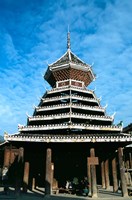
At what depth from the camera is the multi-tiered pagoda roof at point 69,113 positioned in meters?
17.5

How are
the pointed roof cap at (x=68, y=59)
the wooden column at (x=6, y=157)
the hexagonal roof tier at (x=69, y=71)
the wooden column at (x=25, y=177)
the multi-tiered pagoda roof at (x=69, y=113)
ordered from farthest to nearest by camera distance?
the wooden column at (x=6, y=157) → the pointed roof cap at (x=68, y=59) → the hexagonal roof tier at (x=69, y=71) → the wooden column at (x=25, y=177) → the multi-tiered pagoda roof at (x=69, y=113)

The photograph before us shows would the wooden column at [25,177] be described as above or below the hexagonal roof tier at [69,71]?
below

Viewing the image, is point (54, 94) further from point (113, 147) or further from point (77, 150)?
point (113, 147)

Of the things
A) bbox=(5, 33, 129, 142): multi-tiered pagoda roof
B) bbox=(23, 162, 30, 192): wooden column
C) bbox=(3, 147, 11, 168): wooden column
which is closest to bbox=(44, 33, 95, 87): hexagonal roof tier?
bbox=(5, 33, 129, 142): multi-tiered pagoda roof

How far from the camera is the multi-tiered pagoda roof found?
17.5 m

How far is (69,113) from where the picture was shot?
69.0ft

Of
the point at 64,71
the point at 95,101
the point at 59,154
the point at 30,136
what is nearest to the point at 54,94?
the point at 64,71

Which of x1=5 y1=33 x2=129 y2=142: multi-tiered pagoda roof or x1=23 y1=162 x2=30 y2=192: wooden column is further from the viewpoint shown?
x1=23 y1=162 x2=30 y2=192: wooden column

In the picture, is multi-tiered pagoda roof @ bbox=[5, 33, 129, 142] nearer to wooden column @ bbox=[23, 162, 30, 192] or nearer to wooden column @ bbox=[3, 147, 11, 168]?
wooden column @ bbox=[23, 162, 30, 192]

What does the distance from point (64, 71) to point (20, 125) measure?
893cm

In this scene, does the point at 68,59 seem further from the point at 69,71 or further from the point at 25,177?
the point at 25,177

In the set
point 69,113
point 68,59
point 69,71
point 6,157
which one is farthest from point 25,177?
point 68,59

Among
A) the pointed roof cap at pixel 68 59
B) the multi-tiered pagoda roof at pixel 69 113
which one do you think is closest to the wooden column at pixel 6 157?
the multi-tiered pagoda roof at pixel 69 113

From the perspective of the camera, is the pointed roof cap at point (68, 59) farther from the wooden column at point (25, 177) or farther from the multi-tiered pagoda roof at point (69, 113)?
the wooden column at point (25, 177)
